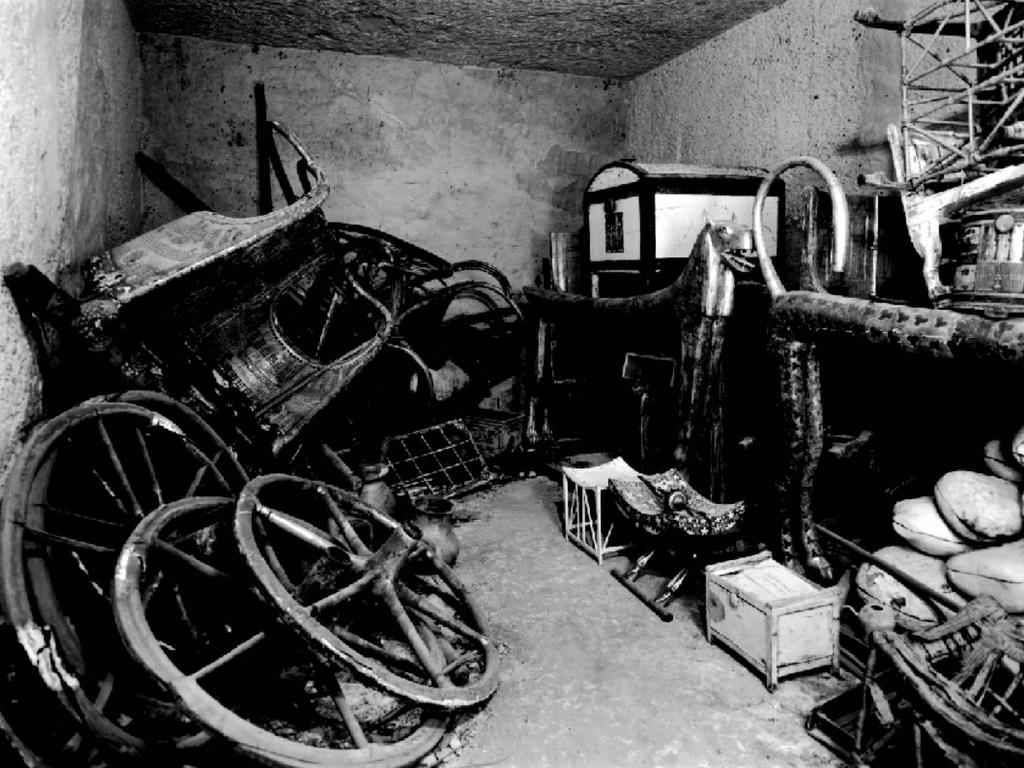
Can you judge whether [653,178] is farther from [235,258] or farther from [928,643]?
[928,643]

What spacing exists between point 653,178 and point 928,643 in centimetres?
323

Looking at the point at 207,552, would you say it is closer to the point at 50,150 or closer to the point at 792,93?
the point at 50,150

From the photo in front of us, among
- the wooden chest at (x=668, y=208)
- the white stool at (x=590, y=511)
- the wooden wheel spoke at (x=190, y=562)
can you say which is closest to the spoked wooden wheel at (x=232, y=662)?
the wooden wheel spoke at (x=190, y=562)

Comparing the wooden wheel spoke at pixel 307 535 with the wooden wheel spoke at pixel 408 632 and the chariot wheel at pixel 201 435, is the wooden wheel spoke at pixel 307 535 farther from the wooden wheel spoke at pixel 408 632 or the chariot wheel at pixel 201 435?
the chariot wheel at pixel 201 435

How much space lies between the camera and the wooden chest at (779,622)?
2736mm

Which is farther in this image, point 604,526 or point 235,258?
point 604,526

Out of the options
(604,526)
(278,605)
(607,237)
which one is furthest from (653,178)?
(278,605)

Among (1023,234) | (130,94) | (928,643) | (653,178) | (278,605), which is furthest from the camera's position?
(130,94)

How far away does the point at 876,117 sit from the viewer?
14.3 ft

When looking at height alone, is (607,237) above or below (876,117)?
below

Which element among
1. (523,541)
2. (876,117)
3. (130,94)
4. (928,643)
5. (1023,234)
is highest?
(130,94)

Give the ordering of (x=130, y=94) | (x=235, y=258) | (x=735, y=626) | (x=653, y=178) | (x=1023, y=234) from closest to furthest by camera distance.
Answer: (x=1023, y=234) < (x=735, y=626) < (x=235, y=258) < (x=653, y=178) < (x=130, y=94)

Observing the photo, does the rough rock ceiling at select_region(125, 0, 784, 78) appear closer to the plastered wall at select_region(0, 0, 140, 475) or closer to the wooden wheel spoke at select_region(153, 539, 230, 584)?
the plastered wall at select_region(0, 0, 140, 475)

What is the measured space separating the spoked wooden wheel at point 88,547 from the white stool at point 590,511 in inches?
77.9
